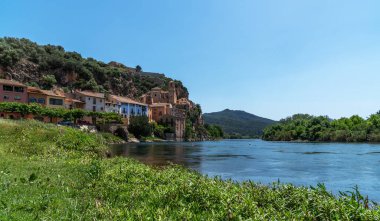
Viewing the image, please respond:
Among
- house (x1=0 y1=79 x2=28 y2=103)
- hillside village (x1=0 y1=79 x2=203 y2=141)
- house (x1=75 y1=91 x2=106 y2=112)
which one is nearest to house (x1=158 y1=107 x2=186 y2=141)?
hillside village (x1=0 y1=79 x2=203 y2=141)

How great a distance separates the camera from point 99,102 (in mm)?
110125

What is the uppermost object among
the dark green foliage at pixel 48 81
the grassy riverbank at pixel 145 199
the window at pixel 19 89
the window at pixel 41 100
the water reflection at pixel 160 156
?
the dark green foliage at pixel 48 81

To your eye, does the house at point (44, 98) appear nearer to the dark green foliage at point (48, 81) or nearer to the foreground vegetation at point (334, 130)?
the dark green foliage at point (48, 81)

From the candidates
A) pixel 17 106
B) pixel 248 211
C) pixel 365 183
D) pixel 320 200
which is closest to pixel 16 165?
pixel 248 211

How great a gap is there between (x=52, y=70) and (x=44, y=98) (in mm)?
45630

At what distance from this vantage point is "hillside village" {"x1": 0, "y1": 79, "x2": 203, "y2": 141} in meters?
79.6

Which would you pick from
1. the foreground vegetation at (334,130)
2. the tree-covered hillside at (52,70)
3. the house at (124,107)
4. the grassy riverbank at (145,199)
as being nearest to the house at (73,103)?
the house at (124,107)

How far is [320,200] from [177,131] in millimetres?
138297

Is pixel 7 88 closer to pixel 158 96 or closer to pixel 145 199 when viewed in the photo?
pixel 145 199

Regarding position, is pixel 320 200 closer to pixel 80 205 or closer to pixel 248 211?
pixel 248 211

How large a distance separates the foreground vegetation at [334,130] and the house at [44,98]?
105225 millimetres

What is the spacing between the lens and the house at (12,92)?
77.2 meters

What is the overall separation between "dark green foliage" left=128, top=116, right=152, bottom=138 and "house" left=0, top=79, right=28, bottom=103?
4157cm

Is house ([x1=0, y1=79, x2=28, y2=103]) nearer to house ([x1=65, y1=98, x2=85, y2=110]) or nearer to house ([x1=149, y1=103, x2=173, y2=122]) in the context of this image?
house ([x1=65, y1=98, x2=85, y2=110])
